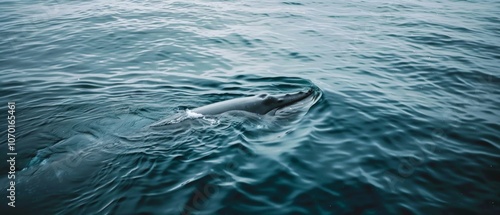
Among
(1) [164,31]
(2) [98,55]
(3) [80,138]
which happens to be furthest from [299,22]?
(3) [80,138]

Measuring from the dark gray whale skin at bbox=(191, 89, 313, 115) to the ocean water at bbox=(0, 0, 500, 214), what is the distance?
0.83ft

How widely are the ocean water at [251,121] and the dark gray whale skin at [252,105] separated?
9.9 inches

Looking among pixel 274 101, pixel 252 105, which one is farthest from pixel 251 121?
pixel 274 101

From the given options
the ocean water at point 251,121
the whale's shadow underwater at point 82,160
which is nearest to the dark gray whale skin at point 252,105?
the whale's shadow underwater at point 82,160

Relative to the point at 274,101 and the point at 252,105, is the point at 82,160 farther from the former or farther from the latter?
the point at 274,101

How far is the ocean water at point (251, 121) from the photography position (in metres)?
5.53

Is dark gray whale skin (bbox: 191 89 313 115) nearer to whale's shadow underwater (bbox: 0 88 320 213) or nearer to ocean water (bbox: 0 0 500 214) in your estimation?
whale's shadow underwater (bbox: 0 88 320 213)

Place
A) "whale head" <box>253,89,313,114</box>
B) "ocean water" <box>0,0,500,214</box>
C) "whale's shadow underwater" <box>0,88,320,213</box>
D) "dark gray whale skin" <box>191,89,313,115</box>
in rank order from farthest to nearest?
"whale head" <box>253,89,313,114</box>
"dark gray whale skin" <box>191,89,313,115</box>
"ocean water" <box>0,0,500,214</box>
"whale's shadow underwater" <box>0,88,320,213</box>

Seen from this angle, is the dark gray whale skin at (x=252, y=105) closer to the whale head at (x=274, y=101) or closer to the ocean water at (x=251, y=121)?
the whale head at (x=274, y=101)

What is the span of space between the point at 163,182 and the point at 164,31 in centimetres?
1368

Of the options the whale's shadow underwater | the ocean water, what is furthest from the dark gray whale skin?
the ocean water

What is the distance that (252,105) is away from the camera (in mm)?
8430

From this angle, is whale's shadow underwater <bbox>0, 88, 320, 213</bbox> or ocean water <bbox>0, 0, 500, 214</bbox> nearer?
whale's shadow underwater <bbox>0, 88, 320, 213</bbox>

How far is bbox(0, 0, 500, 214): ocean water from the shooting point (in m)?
5.53
